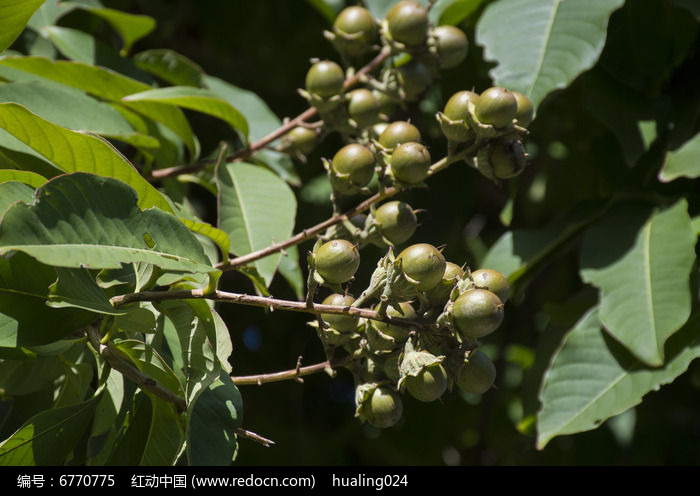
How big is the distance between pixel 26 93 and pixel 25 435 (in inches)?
22.4

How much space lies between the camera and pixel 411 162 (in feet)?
3.59

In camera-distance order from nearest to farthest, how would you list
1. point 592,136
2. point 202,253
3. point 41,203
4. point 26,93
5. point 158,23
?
point 41,203 → point 202,253 → point 26,93 → point 592,136 → point 158,23

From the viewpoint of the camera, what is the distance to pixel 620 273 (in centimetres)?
146

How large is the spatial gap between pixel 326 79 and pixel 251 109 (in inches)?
16.7

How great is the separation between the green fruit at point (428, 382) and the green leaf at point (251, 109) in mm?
906

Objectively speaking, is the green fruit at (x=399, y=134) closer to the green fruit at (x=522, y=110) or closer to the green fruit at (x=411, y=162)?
the green fruit at (x=411, y=162)

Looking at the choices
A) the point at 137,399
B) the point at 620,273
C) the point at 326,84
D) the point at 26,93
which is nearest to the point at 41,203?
the point at 137,399

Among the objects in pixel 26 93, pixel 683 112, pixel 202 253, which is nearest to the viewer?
pixel 202 253

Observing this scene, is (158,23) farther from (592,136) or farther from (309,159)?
(592,136)

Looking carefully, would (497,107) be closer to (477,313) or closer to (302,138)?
(477,313)

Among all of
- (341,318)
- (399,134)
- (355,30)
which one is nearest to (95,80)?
(355,30)

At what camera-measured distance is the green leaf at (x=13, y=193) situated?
85cm

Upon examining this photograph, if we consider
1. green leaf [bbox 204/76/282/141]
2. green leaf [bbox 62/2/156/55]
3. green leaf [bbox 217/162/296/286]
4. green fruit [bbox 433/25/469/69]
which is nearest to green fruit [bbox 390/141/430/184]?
green leaf [bbox 217/162/296/286]

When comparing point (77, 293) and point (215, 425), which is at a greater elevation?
point (77, 293)
